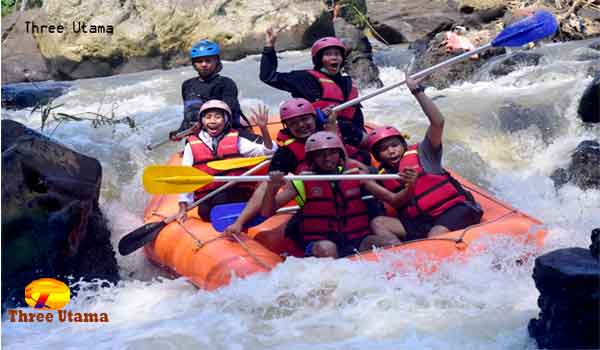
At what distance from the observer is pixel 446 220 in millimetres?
4230

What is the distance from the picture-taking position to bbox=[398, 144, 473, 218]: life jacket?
423 cm

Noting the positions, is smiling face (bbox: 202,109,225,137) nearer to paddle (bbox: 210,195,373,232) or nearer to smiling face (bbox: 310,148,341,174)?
paddle (bbox: 210,195,373,232)

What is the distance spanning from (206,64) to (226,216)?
1.19m

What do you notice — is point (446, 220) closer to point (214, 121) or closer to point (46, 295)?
point (214, 121)

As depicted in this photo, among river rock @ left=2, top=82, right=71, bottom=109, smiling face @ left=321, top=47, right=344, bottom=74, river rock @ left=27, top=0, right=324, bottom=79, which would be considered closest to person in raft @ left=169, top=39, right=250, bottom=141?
smiling face @ left=321, top=47, right=344, bottom=74

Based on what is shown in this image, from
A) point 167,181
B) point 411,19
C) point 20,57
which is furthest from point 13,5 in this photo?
point 167,181

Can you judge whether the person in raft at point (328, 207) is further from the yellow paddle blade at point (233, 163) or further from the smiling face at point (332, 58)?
the smiling face at point (332, 58)

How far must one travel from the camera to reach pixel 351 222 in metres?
4.12

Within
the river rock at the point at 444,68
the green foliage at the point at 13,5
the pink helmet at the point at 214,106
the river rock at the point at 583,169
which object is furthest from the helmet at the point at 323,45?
the green foliage at the point at 13,5

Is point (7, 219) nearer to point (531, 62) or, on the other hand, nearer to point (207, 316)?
point (207, 316)

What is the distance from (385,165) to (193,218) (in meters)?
1.25

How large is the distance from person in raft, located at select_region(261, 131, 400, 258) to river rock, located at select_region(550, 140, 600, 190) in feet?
9.37

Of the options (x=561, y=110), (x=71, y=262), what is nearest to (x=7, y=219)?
(x=71, y=262)

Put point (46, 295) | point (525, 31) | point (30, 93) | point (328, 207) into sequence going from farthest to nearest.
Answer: point (30, 93), point (525, 31), point (46, 295), point (328, 207)
